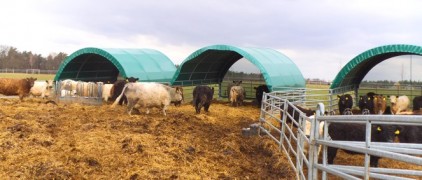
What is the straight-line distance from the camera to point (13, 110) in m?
15.6

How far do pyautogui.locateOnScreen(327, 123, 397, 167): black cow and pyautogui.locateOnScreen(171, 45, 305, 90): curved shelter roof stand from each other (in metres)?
12.4

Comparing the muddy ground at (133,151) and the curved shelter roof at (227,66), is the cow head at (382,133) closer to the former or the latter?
the muddy ground at (133,151)

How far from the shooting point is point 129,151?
347 inches

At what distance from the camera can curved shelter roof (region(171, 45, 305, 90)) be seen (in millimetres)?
22522

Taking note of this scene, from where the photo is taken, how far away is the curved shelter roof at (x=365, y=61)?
1938 centimetres

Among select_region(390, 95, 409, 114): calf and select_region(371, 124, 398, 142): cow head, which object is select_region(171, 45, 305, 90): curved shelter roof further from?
select_region(371, 124, 398, 142): cow head

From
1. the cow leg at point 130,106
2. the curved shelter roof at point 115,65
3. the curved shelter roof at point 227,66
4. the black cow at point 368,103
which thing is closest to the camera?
the cow leg at point 130,106

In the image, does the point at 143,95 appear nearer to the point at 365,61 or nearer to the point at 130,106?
the point at 130,106

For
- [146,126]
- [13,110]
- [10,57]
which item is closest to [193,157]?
[146,126]

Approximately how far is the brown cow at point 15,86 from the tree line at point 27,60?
214 ft

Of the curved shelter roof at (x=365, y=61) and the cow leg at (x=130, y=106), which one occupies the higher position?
the curved shelter roof at (x=365, y=61)

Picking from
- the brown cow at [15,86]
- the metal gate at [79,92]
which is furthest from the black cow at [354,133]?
the brown cow at [15,86]

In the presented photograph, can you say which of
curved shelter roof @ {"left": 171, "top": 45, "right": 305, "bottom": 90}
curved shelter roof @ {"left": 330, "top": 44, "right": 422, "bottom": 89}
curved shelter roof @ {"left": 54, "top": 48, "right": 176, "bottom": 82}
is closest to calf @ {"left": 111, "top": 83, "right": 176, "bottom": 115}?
curved shelter roof @ {"left": 171, "top": 45, "right": 305, "bottom": 90}

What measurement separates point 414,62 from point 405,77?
1.24 meters
